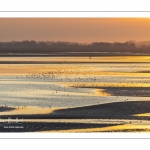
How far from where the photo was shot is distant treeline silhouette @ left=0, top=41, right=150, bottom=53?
452cm

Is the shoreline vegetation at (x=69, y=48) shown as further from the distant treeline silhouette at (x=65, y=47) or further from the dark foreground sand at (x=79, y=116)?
the dark foreground sand at (x=79, y=116)

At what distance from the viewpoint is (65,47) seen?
4531mm

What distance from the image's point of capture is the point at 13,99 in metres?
4.53

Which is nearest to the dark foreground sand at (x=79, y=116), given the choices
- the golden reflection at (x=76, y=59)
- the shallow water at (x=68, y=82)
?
the shallow water at (x=68, y=82)

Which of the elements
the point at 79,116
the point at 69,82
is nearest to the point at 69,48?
the point at 69,82

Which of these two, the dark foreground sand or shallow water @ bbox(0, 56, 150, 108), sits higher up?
shallow water @ bbox(0, 56, 150, 108)

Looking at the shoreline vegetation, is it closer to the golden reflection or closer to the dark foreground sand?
the golden reflection

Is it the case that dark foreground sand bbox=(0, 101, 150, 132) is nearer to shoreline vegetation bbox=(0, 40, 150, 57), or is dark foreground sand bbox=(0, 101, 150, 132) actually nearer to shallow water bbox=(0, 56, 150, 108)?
shallow water bbox=(0, 56, 150, 108)

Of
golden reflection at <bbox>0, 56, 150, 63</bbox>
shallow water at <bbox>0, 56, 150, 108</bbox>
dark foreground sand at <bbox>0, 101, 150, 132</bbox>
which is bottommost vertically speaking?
dark foreground sand at <bbox>0, 101, 150, 132</bbox>

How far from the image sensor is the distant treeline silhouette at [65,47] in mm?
4523

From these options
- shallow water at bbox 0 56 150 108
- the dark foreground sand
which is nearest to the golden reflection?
shallow water at bbox 0 56 150 108
